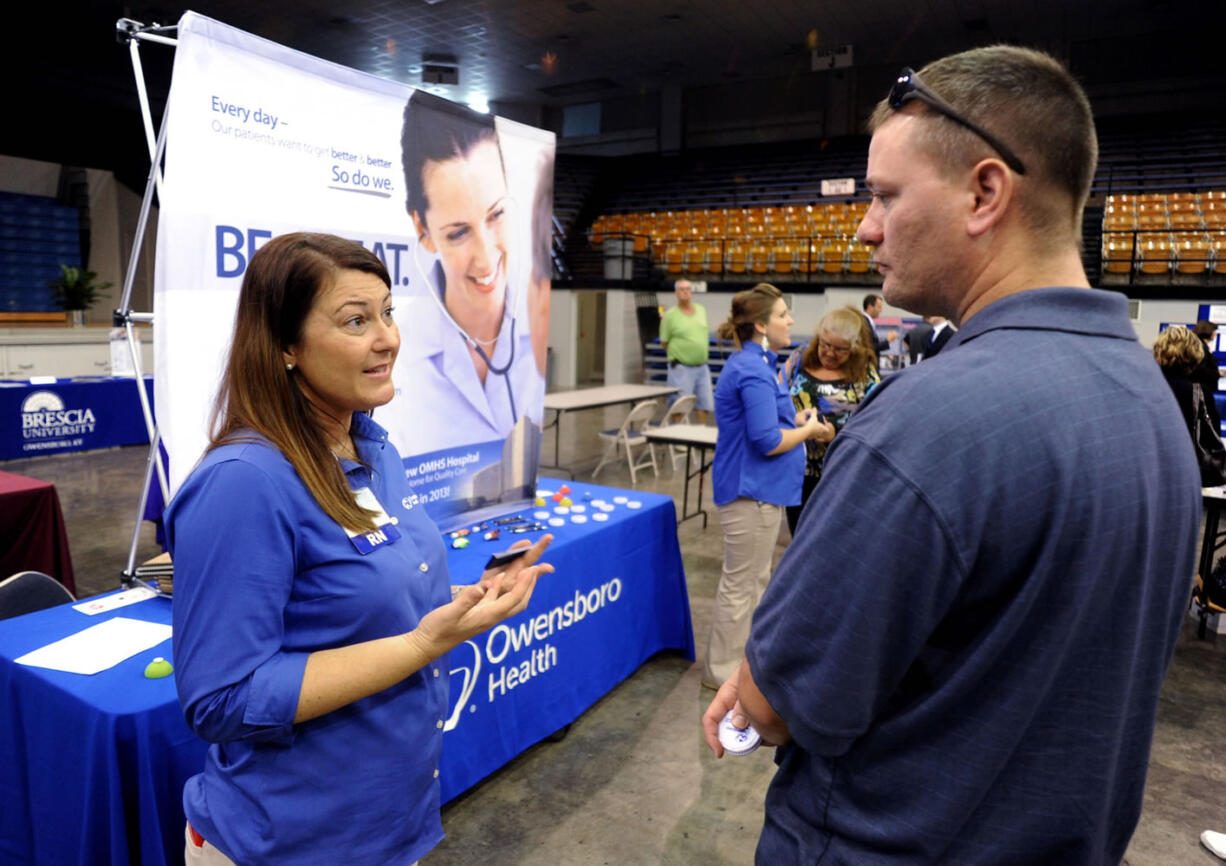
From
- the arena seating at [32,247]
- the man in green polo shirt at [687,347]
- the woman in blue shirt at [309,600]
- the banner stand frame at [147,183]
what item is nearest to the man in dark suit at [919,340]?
the man in green polo shirt at [687,347]

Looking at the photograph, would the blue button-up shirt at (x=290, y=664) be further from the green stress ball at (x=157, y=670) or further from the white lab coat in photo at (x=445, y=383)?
the white lab coat in photo at (x=445, y=383)

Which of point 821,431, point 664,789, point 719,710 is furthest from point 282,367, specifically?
point 821,431

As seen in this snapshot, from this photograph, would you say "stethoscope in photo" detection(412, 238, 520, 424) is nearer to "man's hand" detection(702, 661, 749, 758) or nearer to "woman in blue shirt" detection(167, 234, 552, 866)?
"woman in blue shirt" detection(167, 234, 552, 866)

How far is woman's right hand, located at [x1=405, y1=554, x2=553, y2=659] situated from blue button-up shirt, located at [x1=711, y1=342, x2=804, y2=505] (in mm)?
1879

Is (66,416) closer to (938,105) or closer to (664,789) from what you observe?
(664,789)

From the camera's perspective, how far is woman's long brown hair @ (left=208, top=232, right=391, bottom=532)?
1.08 metres

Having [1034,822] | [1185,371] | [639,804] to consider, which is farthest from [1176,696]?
[1034,822]

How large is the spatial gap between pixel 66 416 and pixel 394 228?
5.96 meters

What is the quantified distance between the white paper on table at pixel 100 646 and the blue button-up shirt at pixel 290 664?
0.65 m

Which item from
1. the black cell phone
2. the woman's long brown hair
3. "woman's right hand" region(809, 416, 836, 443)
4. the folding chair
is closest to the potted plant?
the folding chair

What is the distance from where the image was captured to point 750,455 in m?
3.01

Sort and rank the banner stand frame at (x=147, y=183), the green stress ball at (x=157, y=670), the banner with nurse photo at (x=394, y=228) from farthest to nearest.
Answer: the banner stand frame at (x=147, y=183) → the banner with nurse photo at (x=394, y=228) → the green stress ball at (x=157, y=670)

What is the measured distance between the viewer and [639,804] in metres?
2.45

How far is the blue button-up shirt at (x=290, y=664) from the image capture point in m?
0.96
